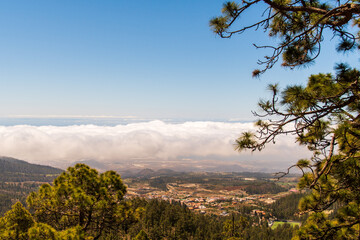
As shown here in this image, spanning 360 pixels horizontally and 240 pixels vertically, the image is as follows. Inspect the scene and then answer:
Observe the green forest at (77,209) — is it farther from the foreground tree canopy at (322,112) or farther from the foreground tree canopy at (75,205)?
the foreground tree canopy at (322,112)

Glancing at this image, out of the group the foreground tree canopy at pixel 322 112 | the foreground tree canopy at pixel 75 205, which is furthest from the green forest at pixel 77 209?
the foreground tree canopy at pixel 322 112

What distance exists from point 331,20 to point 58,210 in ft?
39.0

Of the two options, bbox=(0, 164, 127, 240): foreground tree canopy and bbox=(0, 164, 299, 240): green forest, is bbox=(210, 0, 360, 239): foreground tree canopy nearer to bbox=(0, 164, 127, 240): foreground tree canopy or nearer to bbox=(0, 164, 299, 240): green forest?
bbox=(0, 164, 299, 240): green forest

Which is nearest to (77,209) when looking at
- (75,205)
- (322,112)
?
(75,205)

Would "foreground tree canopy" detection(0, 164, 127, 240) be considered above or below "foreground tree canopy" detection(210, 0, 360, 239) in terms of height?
below

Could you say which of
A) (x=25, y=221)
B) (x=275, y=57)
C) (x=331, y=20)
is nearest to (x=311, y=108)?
(x=275, y=57)

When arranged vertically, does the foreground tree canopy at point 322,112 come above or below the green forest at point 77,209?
above

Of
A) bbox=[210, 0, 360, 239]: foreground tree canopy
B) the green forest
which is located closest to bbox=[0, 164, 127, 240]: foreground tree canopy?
the green forest

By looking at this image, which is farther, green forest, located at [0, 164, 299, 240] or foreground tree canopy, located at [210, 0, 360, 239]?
green forest, located at [0, 164, 299, 240]

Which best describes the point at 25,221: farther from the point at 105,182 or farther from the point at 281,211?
the point at 281,211

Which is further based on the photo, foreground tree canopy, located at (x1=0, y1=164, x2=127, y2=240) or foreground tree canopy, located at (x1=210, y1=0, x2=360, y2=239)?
foreground tree canopy, located at (x1=0, y1=164, x2=127, y2=240)

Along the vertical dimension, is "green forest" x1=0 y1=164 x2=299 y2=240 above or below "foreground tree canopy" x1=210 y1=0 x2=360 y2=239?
below

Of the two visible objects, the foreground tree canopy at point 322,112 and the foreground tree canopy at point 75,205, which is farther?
the foreground tree canopy at point 75,205

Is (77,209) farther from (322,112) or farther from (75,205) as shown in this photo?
(322,112)
